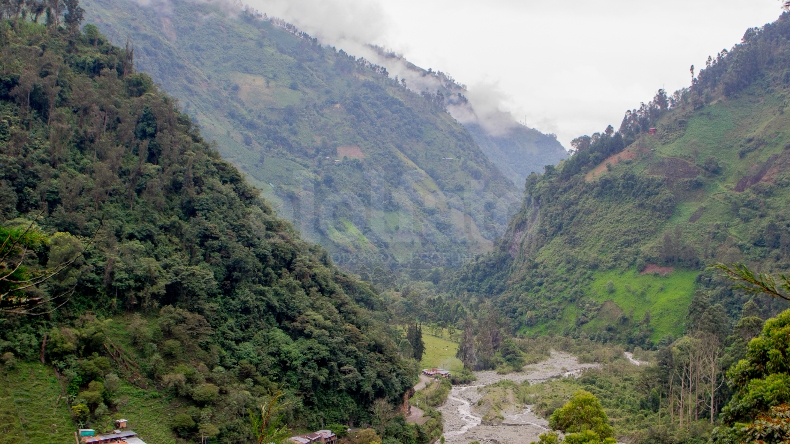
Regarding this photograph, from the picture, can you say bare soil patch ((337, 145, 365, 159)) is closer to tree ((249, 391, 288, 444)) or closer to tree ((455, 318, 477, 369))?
tree ((455, 318, 477, 369))

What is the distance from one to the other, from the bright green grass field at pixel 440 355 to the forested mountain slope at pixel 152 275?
54.3ft

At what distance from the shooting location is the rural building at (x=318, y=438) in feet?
105

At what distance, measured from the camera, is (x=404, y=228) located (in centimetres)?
13612

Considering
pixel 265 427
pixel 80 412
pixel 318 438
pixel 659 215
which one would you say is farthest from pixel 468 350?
pixel 265 427

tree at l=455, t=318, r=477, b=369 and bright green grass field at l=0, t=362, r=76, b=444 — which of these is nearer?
bright green grass field at l=0, t=362, r=76, b=444

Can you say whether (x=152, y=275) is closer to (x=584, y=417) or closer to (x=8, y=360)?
(x=8, y=360)

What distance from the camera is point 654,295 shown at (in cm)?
6656

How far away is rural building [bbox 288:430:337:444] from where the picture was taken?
32000 millimetres

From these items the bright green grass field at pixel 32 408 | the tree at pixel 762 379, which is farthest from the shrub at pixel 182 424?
the tree at pixel 762 379

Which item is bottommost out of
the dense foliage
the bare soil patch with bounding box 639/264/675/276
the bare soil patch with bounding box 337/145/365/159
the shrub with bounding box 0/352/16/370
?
the shrub with bounding box 0/352/16/370

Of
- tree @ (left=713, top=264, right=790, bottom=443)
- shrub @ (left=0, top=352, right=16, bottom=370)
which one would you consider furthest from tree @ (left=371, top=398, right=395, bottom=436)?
tree @ (left=713, top=264, right=790, bottom=443)

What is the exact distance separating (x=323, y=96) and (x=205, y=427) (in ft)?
521

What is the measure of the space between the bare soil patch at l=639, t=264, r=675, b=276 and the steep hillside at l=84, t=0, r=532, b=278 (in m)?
51.2

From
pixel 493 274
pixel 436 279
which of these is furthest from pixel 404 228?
pixel 493 274
